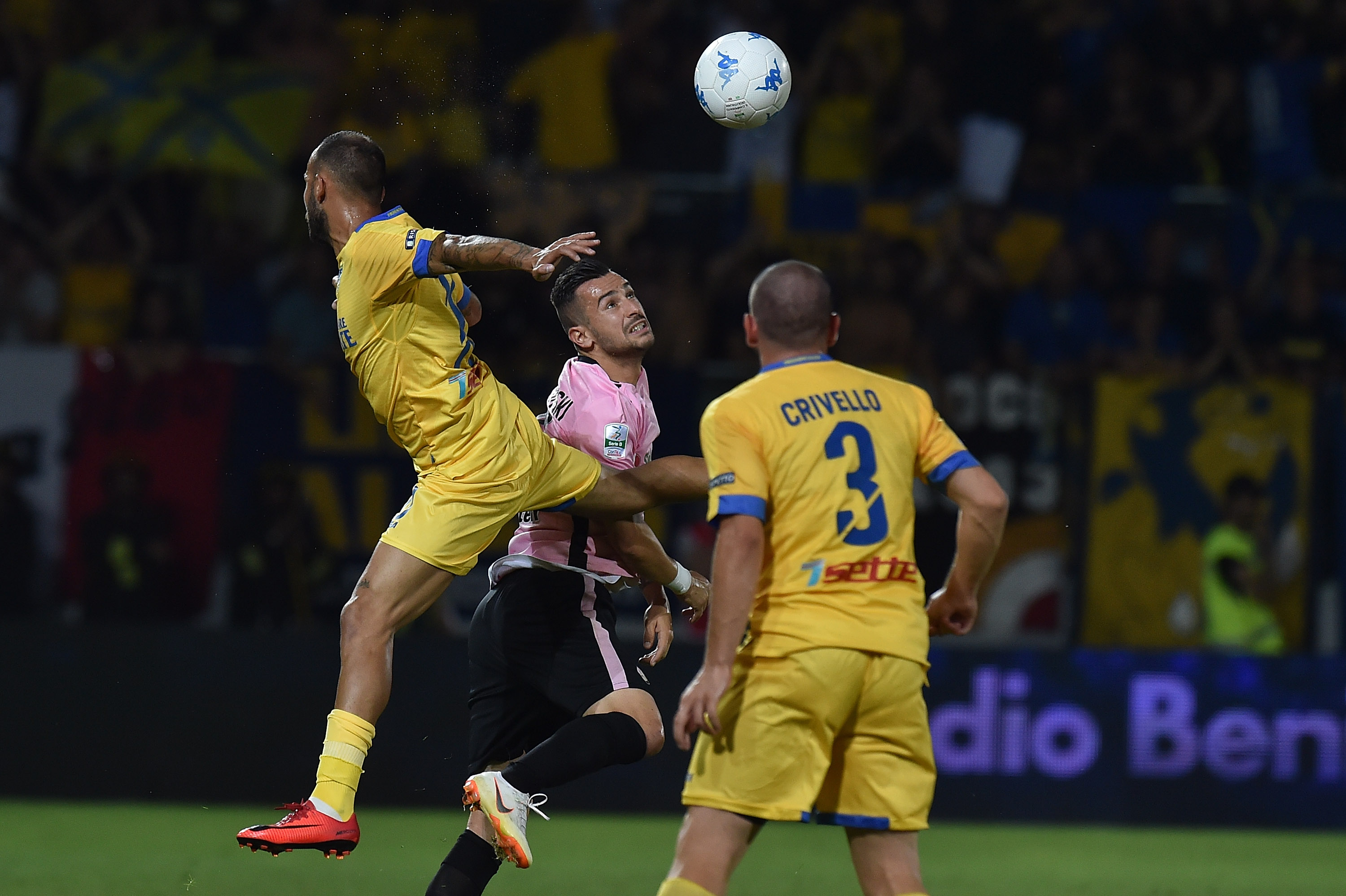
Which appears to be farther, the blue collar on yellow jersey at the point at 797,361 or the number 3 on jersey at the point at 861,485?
the blue collar on yellow jersey at the point at 797,361

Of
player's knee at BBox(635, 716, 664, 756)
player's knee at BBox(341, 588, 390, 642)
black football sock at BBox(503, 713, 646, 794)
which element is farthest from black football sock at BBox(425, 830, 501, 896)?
player's knee at BBox(341, 588, 390, 642)

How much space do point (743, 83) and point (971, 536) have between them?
2361 mm

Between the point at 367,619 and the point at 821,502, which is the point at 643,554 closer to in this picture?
the point at 367,619

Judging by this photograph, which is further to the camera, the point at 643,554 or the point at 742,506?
the point at 643,554

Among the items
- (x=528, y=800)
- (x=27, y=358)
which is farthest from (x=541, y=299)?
(x=528, y=800)

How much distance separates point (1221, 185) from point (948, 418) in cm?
364

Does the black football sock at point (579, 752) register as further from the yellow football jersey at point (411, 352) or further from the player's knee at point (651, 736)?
the yellow football jersey at point (411, 352)

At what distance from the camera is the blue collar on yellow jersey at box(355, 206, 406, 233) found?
5180mm

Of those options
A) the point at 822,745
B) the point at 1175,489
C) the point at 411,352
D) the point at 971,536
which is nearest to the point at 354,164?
the point at 411,352

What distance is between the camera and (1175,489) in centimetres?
905

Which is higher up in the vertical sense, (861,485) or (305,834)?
(861,485)

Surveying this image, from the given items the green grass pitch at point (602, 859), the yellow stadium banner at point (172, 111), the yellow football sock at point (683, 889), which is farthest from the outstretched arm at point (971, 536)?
the yellow stadium banner at point (172, 111)

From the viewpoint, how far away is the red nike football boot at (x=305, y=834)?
4.73m

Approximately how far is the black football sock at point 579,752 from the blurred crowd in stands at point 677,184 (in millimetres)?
3991
